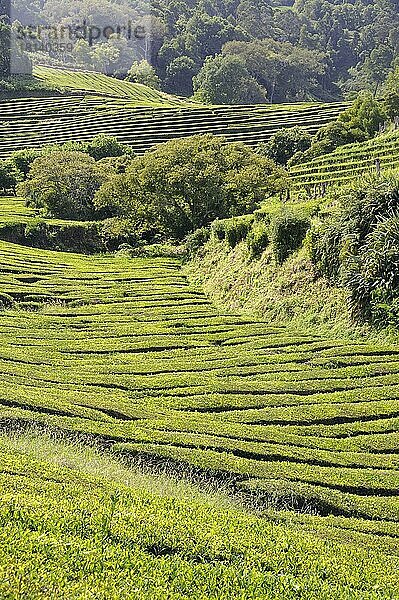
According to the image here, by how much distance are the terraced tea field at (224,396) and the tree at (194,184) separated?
79.1 feet

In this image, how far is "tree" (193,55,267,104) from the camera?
152 metres

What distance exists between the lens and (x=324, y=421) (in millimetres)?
19781

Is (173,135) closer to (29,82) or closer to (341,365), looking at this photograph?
(29,82)

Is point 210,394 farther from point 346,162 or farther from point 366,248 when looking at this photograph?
point 346,162

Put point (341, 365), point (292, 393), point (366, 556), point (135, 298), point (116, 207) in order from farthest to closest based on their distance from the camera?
point (116, 207) < point (135, 298) < point (341, 365) < point (292, 393) < point (366, 556)

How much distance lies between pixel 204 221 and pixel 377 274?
36.7 meters

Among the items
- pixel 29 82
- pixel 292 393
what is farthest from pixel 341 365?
pixel 29 82

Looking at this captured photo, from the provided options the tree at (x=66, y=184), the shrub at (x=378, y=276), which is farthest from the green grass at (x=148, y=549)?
the tree at (x=66, y=184)

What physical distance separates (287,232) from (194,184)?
1085 inches

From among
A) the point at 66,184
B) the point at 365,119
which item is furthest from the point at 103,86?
the point at 365,119

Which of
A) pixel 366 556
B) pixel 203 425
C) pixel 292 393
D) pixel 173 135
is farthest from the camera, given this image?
pixel 173 135

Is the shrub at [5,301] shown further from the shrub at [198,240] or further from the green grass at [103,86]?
the green grass at [103,86]

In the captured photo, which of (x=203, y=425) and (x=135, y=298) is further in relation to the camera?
(x=135, y=298)

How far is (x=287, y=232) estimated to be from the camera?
3325cm
